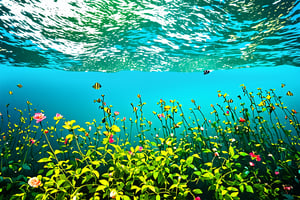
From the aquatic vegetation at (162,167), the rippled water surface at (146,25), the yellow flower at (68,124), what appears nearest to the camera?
the yellow flower at (68,124)

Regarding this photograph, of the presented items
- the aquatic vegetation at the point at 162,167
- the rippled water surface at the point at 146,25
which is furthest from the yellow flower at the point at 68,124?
the rippled water surface at the point at 146,25

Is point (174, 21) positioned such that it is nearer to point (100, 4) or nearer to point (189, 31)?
point (189, 31)

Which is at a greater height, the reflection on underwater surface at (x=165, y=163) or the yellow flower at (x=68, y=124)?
the yellow flower at (x=68, y=124)

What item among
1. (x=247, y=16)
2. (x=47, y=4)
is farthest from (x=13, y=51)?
(x=247, y=16)

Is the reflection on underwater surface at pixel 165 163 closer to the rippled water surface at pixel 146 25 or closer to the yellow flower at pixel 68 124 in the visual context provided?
the yellow flower at pixel 68 124

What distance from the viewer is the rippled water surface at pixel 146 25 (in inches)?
251

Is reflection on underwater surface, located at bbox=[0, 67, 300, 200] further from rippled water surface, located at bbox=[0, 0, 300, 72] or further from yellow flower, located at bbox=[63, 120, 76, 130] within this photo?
rippled water surface, located at bbox=[0, 0, 300, 72]

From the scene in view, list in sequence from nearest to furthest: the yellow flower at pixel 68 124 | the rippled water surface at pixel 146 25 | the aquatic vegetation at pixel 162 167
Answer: the yellow flower at pixel 68 124
the aquatic vegetation at pixel 162 167
the rippled water surface at pixel 146 25

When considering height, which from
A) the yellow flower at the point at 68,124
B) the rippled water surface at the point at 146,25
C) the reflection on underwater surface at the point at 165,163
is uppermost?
the rippled water surface at the point at 146,25

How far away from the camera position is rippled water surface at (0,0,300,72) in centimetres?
636

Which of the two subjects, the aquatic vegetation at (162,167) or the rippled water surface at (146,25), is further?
the rippled water surface at (146,25)

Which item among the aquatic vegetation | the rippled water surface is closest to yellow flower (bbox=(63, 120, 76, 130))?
the aquatic vegetation

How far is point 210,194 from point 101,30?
9.89 metres

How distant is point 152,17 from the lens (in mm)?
7371
